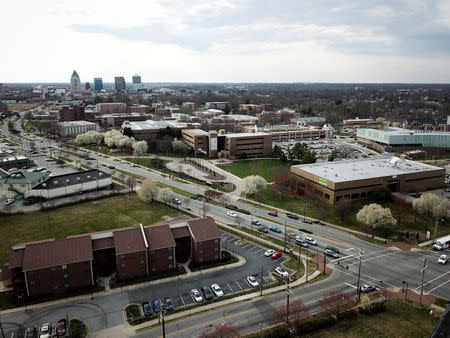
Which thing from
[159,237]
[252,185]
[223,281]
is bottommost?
[223,281]

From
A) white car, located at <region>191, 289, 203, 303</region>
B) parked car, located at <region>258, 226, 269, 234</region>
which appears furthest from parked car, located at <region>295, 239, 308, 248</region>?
white car, located at <region>191, 289, 203, 303</region>

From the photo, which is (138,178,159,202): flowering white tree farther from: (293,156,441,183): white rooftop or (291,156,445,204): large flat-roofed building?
(293,156,441,183): white rooftop

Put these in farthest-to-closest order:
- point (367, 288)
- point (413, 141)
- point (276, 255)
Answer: point (413, 141)
point (276, 255)
point (367, 288)

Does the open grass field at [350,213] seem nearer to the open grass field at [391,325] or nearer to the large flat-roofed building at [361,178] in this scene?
the large flat-roofed building at [361,178]

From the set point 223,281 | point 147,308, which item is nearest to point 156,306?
point 147,308

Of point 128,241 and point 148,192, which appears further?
point 148,192

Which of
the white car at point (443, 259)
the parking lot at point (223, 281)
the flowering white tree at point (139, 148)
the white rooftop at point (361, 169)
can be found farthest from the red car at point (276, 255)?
the flowering white tree at point (139, 148)

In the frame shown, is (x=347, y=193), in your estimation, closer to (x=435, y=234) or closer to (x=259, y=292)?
(x=435, y=234)

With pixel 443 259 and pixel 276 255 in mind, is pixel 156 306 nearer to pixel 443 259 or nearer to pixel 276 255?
pixel 276 255
